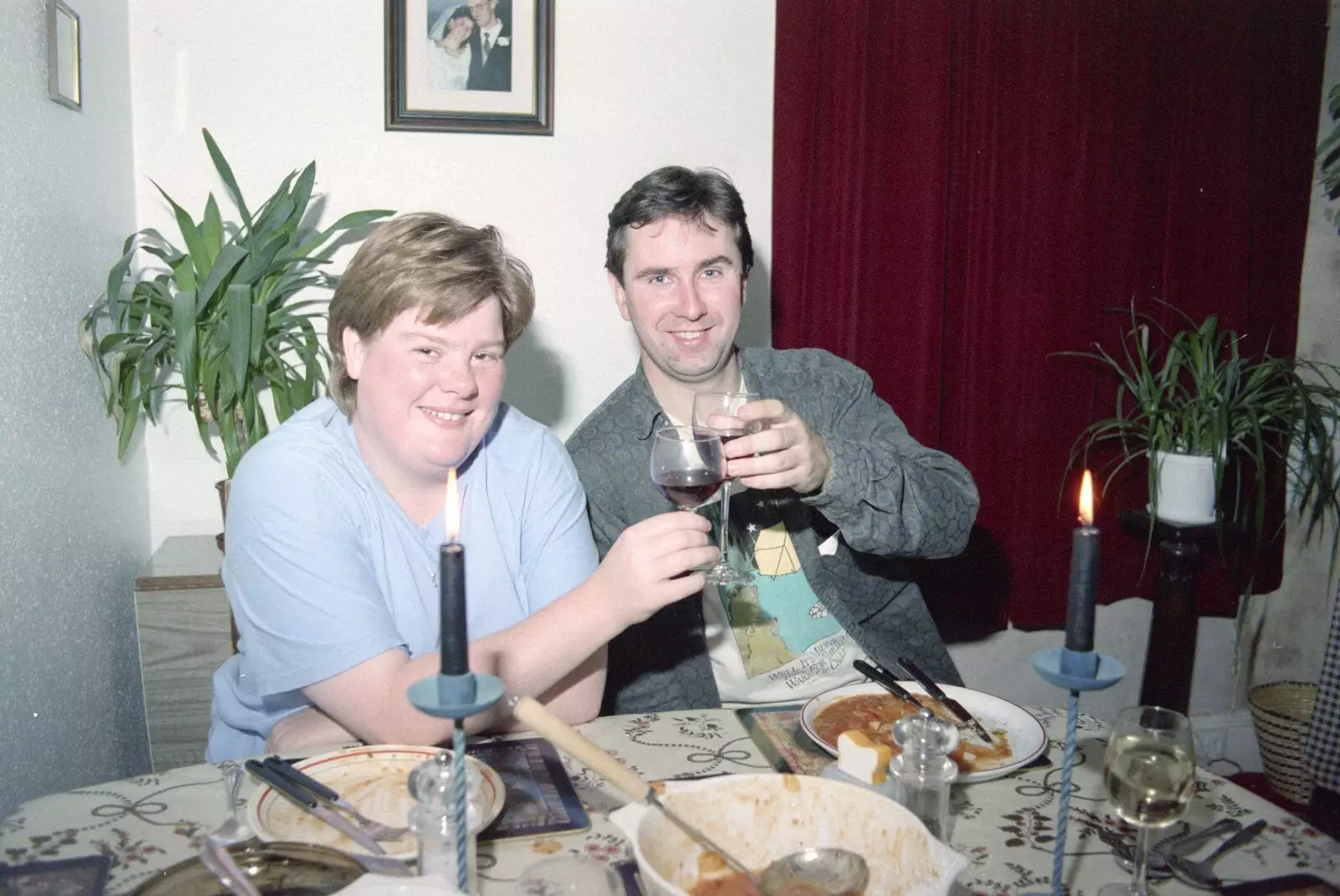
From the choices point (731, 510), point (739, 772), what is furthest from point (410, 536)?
point (731, 510)

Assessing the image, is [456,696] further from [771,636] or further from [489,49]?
[489,49]

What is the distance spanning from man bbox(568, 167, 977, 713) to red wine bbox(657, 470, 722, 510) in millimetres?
455

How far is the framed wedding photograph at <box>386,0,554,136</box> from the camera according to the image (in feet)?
8.21

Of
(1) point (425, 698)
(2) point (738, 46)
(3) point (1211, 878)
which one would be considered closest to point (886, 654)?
(3) point (1211, 878)

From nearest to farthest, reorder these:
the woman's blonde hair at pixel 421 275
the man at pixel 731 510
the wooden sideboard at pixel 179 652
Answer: the woman's blonde hair at pixel 421 275 < the man at pixel 731 510 < the wooden sideboard at pixel 179 652

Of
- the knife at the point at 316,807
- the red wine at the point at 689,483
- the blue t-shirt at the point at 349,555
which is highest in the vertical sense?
the red wine at the point at 689,483

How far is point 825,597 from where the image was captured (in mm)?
1938

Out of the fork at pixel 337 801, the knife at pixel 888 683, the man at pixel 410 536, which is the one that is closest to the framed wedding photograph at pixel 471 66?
the man at pixel 410 536

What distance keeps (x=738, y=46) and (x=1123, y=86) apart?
3.81 ft

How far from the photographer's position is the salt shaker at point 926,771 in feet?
3.23

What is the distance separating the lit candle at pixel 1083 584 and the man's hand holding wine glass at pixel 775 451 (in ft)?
2.65

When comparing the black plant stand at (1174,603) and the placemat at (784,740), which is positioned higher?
the placemat at (784,740)

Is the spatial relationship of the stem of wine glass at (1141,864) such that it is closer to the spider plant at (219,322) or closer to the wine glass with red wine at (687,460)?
the wine glass with red wine at (687,460)

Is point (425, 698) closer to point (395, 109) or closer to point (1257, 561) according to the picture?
point (395, 109)
